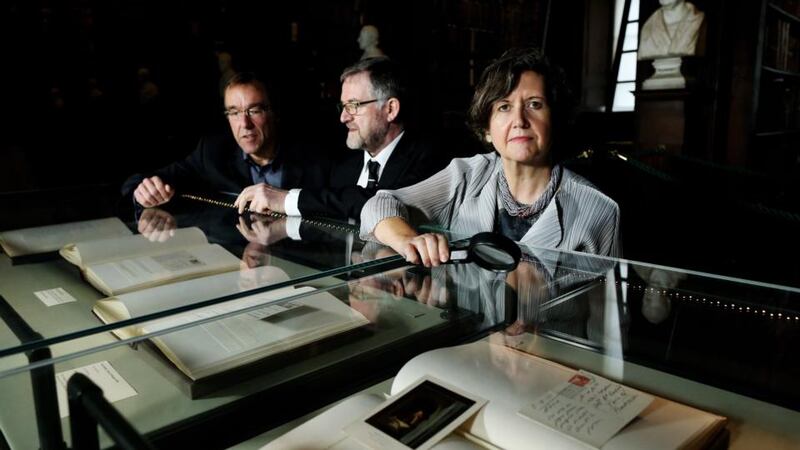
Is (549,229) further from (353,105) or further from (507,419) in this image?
(353,105)

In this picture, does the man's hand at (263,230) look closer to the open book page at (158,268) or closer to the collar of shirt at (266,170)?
the open book page at (158,268)

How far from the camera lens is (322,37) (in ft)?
19.8

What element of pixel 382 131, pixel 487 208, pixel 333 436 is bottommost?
pixel 333 436

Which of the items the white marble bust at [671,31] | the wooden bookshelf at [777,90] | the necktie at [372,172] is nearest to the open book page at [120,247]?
the necktie at [372,172]

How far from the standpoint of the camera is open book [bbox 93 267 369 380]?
874 mm

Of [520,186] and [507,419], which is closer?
[507,419]

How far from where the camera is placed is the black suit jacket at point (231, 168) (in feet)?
10.1

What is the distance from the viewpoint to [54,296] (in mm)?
1177

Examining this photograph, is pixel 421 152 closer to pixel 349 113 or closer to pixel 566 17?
pixel 349 113

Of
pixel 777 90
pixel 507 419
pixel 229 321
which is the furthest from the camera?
pixel 777 90

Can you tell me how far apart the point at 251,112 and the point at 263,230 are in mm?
1612

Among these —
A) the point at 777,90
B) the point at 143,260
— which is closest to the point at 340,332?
the point at 143,260

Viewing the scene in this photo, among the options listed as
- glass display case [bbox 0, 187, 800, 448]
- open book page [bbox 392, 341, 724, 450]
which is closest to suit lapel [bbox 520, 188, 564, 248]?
glass display case [bbox 0, 187, 800, 448]

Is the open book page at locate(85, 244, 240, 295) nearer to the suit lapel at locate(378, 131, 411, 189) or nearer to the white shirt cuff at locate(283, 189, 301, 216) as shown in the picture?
the white shirt cuff at locate(283, 189, 301, 216)
